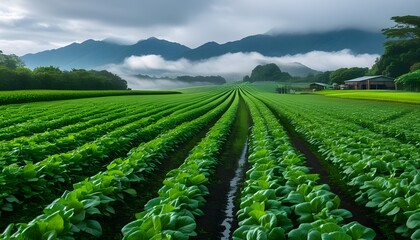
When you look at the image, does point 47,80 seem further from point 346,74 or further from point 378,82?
A: point 346,74

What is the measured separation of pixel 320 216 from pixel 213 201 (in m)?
3.05

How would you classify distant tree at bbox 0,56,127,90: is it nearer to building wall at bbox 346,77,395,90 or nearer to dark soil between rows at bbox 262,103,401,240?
dark soil between rows at bbox 262,103,401,240

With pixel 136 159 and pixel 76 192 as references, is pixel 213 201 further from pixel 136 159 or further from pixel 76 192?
pixel 76 192

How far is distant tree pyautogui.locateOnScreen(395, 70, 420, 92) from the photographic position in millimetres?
50037

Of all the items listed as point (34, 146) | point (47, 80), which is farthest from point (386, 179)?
point (47, 80)

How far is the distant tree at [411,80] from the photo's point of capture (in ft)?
164

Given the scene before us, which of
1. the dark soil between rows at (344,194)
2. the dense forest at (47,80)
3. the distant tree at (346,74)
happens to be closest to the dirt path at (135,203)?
the dark soil between rows at (344,194)

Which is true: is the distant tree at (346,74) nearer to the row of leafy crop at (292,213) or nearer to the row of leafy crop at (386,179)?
the row of leafy crop at (386,179)

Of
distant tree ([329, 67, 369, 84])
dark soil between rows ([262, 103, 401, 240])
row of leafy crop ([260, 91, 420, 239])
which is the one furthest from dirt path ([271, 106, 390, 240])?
distant tree ([329, 67, 369, 84])

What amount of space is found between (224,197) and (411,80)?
57.8m

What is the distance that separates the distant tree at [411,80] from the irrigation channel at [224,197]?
4615cm

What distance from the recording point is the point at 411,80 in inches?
2197

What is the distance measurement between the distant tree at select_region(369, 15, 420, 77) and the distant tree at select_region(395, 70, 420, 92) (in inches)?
645

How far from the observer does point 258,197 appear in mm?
5051
